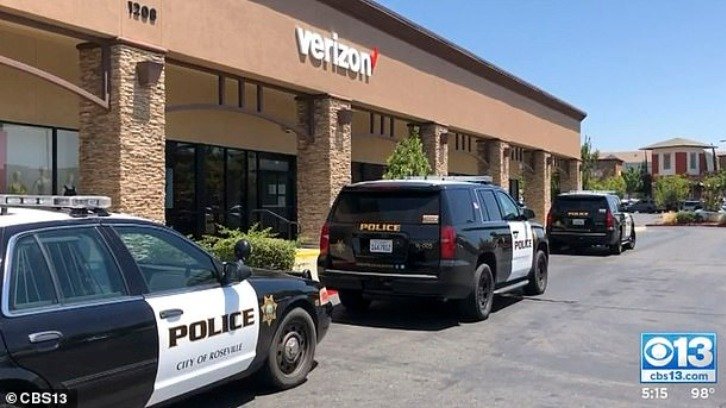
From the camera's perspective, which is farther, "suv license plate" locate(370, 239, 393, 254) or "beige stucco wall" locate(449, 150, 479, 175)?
"beige stucco wall" locate(449, 150, 479, 175)

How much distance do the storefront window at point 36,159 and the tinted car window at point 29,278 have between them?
988cm

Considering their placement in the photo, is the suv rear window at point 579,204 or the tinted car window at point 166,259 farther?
the suv rear window at point 579,204

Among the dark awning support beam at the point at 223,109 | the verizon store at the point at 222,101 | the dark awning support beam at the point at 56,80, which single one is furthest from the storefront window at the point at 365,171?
the dark awning support beam at the point at 56,80

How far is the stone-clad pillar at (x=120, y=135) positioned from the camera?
1190 cm

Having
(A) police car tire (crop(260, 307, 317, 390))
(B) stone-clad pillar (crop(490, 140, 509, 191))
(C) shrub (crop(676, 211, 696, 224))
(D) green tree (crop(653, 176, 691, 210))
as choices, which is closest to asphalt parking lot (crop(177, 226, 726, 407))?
(A) police car tire (crop(260, 307, 317, 390))

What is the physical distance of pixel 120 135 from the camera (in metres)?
11.9

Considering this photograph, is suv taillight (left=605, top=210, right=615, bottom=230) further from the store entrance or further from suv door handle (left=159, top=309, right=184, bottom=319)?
suv door handle (left=159, top=309, right=184, bottom=319)

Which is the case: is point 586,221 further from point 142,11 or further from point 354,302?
point 142,11

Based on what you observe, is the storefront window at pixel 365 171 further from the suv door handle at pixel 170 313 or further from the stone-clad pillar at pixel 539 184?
the suv door handle at pixel 170 313

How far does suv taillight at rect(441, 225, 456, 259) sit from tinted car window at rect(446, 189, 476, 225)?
0.16m

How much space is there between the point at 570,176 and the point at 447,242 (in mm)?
35919

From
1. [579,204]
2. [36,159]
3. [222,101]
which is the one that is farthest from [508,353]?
[579,204]

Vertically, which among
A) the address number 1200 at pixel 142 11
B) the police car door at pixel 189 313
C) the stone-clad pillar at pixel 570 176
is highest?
the address number 1200 at pixel 142 11

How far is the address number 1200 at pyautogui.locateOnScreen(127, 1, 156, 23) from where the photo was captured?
40.2 ft
